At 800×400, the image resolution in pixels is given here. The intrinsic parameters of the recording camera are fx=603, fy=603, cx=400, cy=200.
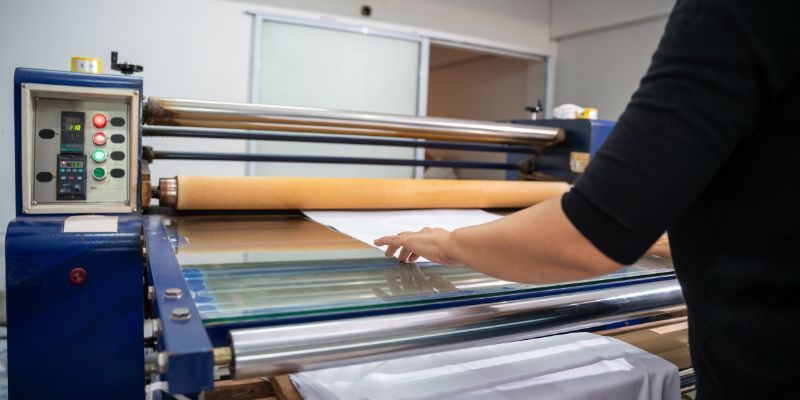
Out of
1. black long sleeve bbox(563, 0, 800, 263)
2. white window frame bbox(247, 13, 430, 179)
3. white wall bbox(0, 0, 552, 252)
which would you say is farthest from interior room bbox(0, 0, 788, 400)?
white window frame bbox(247, 13, 430, 179)

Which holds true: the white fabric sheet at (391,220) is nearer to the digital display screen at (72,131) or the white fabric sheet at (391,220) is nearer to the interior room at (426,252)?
the interior room at (426,252)

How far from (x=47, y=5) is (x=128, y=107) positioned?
2.75 meters

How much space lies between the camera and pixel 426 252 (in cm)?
86

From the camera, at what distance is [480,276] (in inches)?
38.1

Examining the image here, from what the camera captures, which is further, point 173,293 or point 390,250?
point 390,250

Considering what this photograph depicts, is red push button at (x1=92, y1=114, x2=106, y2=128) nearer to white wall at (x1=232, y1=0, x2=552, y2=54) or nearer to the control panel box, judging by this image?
the control panel box

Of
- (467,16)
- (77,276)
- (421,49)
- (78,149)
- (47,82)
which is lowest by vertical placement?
(77,276)

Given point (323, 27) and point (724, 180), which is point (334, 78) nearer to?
point (323, 27)

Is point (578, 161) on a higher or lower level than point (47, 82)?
lower

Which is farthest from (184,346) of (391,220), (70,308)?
(391,220)

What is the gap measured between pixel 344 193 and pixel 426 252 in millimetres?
794

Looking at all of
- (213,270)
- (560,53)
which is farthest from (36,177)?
(560,53)

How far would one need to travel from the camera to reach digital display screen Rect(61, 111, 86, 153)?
1.28 m

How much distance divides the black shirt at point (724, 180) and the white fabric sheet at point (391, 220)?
78 centimetres
